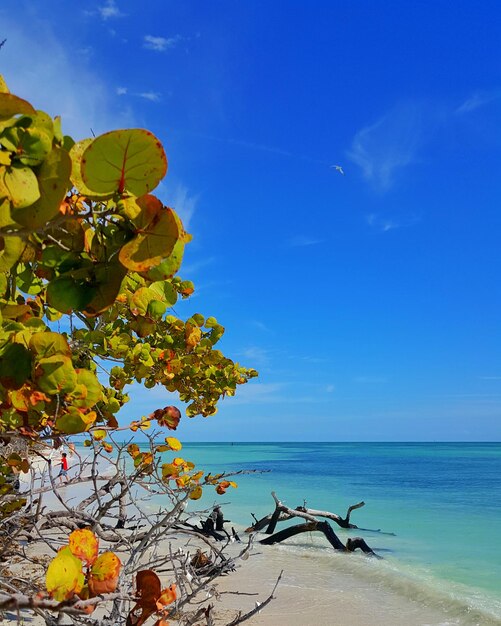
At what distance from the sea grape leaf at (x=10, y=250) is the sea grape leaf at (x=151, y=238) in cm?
22

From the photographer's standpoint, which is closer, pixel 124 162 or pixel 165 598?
pixel 124 162

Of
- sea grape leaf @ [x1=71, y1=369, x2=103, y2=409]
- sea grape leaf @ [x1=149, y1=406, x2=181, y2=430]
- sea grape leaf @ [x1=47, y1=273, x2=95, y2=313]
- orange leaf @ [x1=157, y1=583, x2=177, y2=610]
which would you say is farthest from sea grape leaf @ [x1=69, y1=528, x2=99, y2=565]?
sea grape leaf @ [x1=149, y1=406, x2=181, y2=430]

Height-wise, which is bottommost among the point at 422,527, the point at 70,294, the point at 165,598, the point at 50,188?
the point at 422,527

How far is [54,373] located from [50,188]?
36 centimetres

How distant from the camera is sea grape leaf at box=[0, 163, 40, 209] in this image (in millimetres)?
685

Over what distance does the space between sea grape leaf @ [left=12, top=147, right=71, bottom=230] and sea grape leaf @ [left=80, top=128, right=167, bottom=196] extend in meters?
0.03

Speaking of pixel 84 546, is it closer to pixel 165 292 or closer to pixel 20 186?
pixel 165 292

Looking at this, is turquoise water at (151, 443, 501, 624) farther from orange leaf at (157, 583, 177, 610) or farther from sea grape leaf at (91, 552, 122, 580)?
sea grape leaf at (91, 552, 122, 580)

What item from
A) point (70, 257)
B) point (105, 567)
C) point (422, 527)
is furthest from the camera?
point (422, 527)

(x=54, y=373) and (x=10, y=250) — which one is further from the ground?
(x=10, y=250)

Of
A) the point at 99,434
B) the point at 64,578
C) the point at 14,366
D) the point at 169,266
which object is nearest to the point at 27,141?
the point at 169,266

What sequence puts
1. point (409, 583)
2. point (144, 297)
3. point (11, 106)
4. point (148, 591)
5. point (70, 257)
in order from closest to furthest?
point (11, 106) < point (70, 257) < point (148, 591) < point (144, 297) < point (409, 583)

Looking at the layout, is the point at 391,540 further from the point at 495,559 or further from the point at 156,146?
the point at 156,146

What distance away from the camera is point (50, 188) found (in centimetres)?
72
